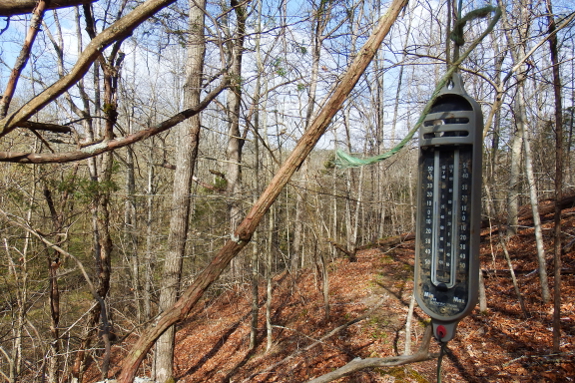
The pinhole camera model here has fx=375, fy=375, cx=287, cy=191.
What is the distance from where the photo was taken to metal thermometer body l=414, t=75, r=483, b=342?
1137 mm

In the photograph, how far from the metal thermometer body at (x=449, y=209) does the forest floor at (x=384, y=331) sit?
952 millimetres

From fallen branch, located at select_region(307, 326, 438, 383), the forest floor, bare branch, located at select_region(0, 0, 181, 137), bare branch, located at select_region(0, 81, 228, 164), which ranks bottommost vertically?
the forest floor

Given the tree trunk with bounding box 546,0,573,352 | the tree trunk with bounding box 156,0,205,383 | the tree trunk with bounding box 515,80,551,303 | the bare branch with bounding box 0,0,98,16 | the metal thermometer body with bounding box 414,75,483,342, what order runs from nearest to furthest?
the metal thermometer body with bounding box 414,75,483,342 → the bare branch with bounding box 0,0,98,16 → the tree trunk with bounding box 546,0,573,352 → the tree trunk with bounding box 515,80,551,303 → the tree trunk with bounding box 156,0,205,383

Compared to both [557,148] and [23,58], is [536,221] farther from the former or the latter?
[23,58]

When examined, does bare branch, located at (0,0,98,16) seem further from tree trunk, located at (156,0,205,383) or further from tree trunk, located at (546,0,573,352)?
tree trunk, located at (156,0,205,383)

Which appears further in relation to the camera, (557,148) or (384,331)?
(384,331)

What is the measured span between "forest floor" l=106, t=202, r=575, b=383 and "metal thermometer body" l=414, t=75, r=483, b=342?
37.5 inches

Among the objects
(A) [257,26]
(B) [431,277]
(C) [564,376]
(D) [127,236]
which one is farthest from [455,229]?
(D) [127,236]

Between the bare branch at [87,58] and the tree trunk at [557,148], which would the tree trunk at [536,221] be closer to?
the tree trunk at [557,148]

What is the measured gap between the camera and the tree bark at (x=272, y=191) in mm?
1440

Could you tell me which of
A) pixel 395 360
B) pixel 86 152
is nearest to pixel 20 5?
pixel 86 152

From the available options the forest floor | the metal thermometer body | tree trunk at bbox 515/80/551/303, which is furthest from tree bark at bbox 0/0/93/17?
tree trunk at bbox 515/80/551/303

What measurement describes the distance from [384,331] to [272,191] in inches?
208

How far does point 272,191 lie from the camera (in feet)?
5.04
